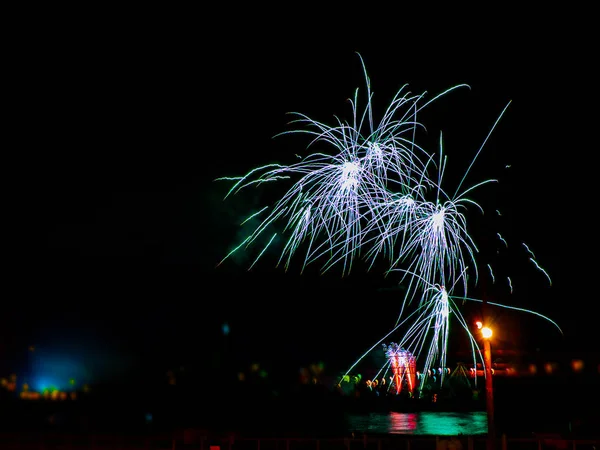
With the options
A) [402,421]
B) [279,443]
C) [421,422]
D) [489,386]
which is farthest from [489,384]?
[402,421]

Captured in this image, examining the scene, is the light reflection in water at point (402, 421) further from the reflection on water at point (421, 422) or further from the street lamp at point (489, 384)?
the street lamp at point (489, 384)

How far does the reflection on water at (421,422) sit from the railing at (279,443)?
8.75 metres

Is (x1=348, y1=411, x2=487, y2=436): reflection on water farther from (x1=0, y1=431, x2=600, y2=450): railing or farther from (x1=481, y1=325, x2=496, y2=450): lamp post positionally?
(x1=481, y1=325, x2=496, y2=450): lamp post

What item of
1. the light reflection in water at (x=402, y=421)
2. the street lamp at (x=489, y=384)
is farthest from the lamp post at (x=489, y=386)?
the light reflection in water at (x=402, y=421)

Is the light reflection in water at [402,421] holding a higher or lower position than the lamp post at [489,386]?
lower

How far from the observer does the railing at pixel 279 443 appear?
16172 mm

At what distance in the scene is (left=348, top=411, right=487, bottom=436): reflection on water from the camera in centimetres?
2794

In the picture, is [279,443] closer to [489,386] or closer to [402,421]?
[489,386]

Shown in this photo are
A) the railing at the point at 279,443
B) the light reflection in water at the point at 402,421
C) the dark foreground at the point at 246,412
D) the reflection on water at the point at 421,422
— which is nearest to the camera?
the railing at the point at 279,443

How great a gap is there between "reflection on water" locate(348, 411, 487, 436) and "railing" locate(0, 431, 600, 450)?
8752 mm

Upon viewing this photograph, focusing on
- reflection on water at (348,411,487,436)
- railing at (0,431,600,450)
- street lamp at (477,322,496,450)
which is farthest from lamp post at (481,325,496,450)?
reflection on water at (348,411,487,436)

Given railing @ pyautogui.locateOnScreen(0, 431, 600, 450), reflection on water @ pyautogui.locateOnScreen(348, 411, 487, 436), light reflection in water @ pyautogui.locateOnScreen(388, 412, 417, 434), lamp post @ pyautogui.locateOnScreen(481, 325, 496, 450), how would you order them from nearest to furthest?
lamp post @ pyautogui.locateOnScreen(481, 325, 496, 450) < railing @ pyautogui.locateOnScreen(0, 431, 600, 450) < reflection on water @ pyautogui.locateOnScreen(348, 411, 487, 436) < light reflection in water @ pyautogui.locateOnScreen(388, 412, 417, 434)

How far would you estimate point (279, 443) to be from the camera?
18484mm

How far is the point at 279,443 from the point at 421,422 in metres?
16.8
